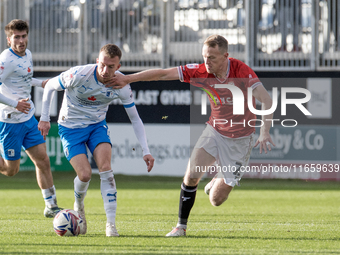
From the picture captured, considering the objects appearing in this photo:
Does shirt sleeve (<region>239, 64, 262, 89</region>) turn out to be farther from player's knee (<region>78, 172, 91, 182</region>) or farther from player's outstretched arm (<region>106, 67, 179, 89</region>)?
player's knee (<region>78, 172, 91, 182</region>)

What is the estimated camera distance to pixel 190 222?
7.39 metres

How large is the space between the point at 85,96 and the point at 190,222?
2.44 metres

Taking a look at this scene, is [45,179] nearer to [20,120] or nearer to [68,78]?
[20,120]

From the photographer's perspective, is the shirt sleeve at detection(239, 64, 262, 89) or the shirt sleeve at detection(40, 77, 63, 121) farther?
the shirt sleeve at detection(40, 77, 63, 121)

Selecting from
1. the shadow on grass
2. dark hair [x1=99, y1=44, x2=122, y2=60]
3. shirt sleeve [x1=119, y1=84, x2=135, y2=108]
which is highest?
dark hair [x1=99, y1=44, x2=122, y2=60]

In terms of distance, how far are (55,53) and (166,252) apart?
12.1m

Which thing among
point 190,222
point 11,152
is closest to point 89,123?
A: point 11,152

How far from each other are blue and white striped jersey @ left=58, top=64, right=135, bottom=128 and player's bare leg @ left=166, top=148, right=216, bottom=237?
0.94 metres

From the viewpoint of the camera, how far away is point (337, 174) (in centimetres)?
1474

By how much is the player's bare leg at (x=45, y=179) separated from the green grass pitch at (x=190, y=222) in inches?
9.8

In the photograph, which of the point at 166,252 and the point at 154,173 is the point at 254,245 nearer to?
the point at 166,252

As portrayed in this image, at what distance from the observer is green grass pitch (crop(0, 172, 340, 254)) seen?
5.18 m

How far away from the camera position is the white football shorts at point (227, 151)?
6258mm

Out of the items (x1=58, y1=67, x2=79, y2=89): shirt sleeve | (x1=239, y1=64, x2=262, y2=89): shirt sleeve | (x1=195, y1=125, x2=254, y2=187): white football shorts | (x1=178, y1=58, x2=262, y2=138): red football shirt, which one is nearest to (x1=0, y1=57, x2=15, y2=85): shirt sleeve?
(x1=58, y1=67, x2=79, y2=89): shirt sleeve
